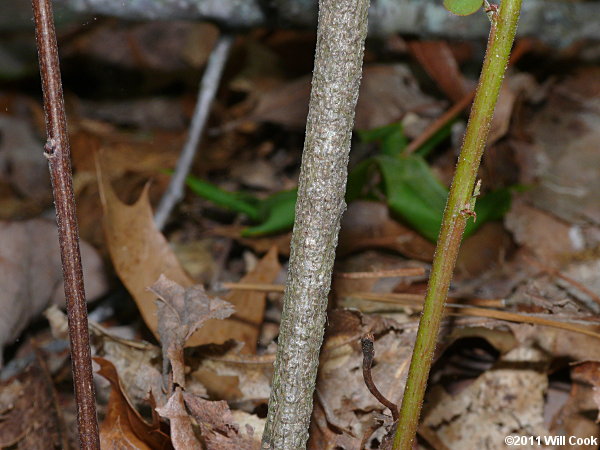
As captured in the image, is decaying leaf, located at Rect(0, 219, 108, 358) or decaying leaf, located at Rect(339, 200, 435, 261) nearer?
decaying leaf, located at Rect(0, 219, 108, 358)

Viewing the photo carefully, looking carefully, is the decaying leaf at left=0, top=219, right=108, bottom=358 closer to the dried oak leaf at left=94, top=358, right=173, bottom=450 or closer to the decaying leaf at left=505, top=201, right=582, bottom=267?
the dried oak leaf at left=94, top=358, right=173, bottom=450

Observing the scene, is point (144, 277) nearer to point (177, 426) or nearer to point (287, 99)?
point (177, 426)

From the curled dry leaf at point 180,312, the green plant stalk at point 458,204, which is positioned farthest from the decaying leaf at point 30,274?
the green plant stalk at point 458,204

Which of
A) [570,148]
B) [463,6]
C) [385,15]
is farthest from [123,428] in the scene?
[570,148]

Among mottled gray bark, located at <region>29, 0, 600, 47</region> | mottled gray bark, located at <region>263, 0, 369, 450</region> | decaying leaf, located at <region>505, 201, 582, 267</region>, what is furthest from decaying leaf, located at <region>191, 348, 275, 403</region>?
mottled gray bark, located at <region>29, 0, 600, 47</region>

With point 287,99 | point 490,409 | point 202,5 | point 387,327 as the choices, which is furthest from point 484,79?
point 287,99

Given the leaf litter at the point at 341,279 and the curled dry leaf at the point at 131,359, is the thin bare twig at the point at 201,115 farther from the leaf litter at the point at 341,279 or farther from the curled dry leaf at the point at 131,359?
the curled dry leaf at the point at 131,359
